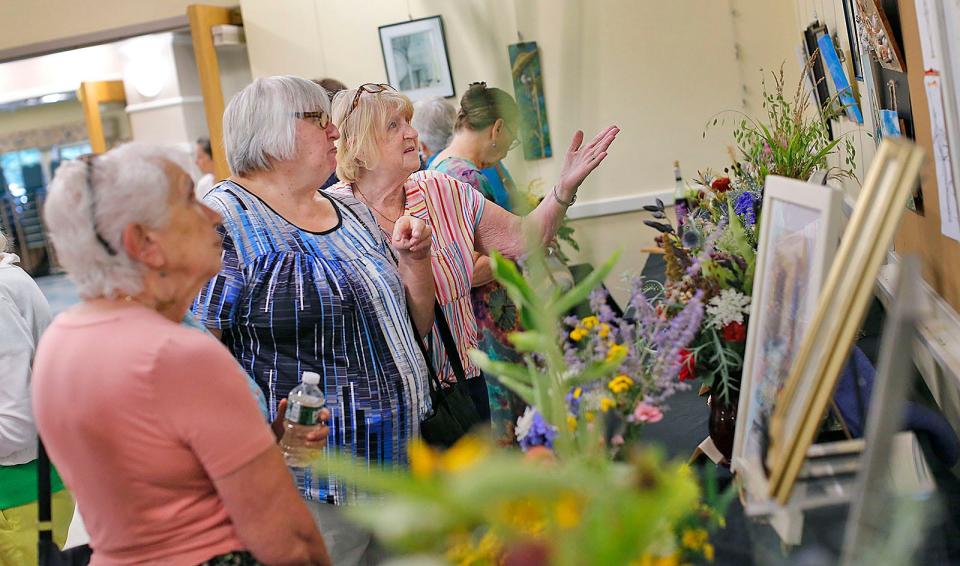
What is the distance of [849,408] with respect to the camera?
5.86ft

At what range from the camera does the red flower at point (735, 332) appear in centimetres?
195

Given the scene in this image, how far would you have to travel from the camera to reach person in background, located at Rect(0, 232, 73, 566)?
2.54 m

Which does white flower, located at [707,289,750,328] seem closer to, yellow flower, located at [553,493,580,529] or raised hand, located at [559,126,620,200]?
raised hand, located at [559,126,620,200]

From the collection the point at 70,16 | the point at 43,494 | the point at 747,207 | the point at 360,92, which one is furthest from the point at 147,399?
the point at 70,16

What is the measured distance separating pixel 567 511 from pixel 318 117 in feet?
5.61

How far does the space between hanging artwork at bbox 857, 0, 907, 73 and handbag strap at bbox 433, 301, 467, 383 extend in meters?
1.17

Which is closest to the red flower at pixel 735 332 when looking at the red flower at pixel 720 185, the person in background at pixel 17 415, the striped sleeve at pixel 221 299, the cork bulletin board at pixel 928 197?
the cork bulletin board at pixel 928 197

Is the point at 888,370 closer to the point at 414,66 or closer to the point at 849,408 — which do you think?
the point at 849,408

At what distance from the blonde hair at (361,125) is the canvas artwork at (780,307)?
133 cm

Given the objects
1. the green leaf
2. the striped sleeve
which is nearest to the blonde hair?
the striped sleeve

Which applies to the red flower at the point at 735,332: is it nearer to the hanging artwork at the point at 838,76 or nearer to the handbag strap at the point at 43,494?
the handbag strap at the point at 43,494

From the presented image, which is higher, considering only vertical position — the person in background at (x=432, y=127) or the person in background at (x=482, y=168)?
the person in background at (x=432, y=127)

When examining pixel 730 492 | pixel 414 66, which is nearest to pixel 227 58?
pixel 414 66

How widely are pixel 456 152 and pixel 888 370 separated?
3.07 metres
